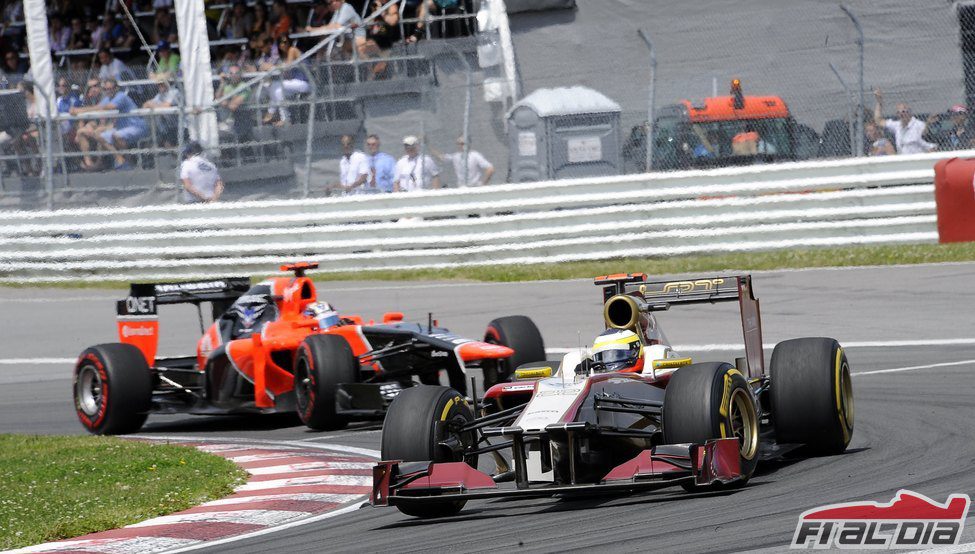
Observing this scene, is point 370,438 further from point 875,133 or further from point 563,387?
point 875,133

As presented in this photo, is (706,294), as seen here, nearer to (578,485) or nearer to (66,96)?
(578,485)

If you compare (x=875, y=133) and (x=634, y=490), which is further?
(x=875, y=133)

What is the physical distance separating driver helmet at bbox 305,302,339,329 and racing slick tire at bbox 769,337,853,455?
4.40 meters

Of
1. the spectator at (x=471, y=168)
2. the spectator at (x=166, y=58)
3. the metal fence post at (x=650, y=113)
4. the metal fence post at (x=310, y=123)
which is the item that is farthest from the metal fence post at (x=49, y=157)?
the metal fence post at (x=650, y=113)

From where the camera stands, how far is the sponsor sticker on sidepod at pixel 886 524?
562 centimetres

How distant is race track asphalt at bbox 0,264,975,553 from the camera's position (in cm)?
650

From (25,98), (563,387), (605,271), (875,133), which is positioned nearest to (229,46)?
(25,98)

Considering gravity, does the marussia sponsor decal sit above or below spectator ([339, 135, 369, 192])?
below

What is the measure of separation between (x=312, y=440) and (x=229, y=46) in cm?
1513

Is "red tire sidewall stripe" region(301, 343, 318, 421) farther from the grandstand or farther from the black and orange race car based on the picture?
the grandstand

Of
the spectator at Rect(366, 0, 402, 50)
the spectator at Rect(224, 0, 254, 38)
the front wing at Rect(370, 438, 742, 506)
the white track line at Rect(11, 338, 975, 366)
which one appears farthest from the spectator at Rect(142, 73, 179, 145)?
the front wing at Rect(370, 438, 742, 506)

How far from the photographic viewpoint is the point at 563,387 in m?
7.41

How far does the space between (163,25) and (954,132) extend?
44.6ft

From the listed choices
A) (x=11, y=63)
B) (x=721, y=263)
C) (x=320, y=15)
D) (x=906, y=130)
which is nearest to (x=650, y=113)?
(x=721, y=263)
